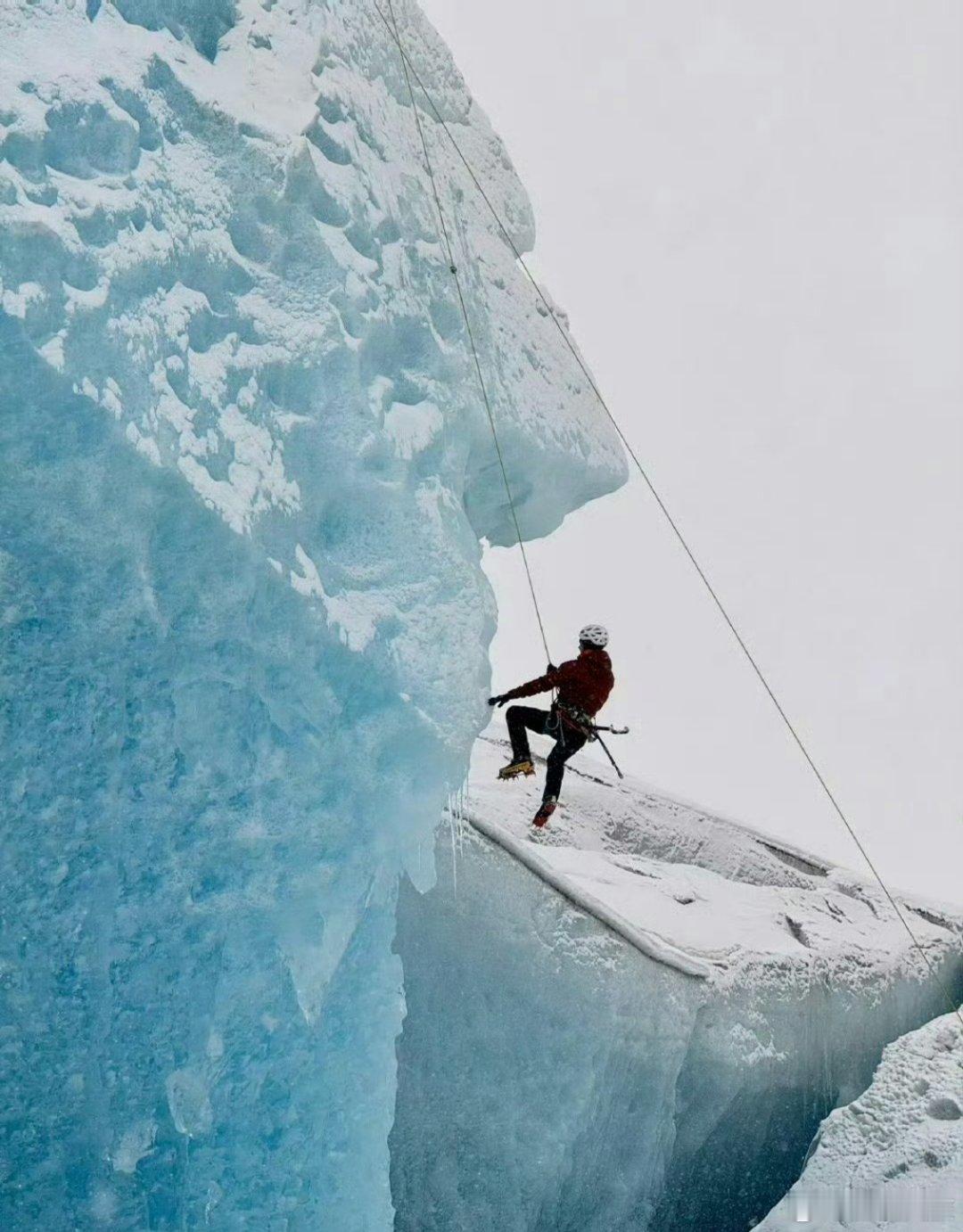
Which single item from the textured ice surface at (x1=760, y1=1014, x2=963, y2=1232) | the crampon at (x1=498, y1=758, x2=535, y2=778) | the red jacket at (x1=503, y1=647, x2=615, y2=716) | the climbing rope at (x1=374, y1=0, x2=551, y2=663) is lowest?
the textured ice surface at (x1=760, y1=1014, x2=963, y2=1232)

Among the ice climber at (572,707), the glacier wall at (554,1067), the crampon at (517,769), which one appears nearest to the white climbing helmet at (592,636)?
the ice climber at (572,707)

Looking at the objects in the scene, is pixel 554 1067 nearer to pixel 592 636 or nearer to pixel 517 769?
pixel 517 769

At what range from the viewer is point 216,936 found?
4539mm

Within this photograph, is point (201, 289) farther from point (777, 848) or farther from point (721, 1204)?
point (777, 848)

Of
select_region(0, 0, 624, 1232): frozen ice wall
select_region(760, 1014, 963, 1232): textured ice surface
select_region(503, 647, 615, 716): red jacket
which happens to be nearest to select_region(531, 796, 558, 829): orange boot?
select_region(503, 647, 615, 716): red jacket

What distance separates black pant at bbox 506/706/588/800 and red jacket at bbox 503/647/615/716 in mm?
130

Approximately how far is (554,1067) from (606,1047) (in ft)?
0.96

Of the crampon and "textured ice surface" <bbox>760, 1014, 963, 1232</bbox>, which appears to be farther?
"textured ice surface" <bbox>760, 1014, 963, 1232</bbox>

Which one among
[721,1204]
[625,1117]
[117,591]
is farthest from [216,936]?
[721,1204]

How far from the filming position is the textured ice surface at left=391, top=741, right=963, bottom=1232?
6.03 metres

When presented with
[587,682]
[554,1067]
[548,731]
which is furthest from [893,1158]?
[587,682]

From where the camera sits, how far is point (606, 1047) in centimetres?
623

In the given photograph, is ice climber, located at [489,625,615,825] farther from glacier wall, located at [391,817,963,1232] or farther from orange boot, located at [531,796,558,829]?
glacier wall, located at [391,817,963,1232]

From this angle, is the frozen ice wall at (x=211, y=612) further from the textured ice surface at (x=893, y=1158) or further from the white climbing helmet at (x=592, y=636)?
the textured ice surface at (x=893, y=1158)
